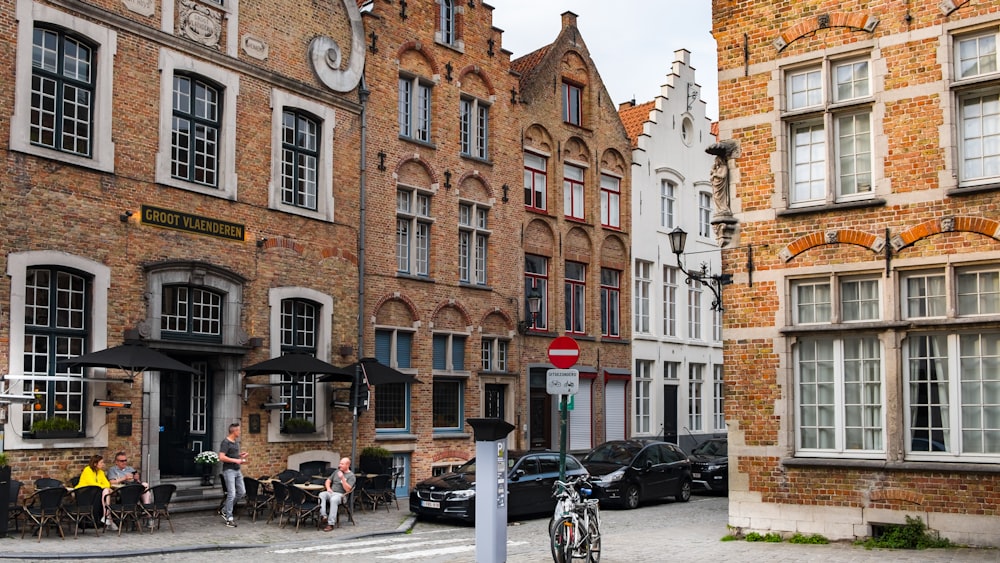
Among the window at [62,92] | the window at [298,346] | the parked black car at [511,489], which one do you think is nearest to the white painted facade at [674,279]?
the parked black car at [511,489]

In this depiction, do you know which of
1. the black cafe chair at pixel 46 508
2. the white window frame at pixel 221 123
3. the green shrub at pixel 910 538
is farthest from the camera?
the white window frame at pixel 221 123

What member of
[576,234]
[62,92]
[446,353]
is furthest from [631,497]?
[62,92]

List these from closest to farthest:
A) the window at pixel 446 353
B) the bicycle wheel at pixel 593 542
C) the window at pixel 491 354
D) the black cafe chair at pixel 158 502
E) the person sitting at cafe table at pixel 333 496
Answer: the bicycle wheel at pixel 593 542 → the black cafe chair at pixel 158 502 → the person sitting at cafe table at pixel 333 496 → the window at pixel 446 353 → the window at pixel 491 354

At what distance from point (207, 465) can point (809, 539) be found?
33.2ft

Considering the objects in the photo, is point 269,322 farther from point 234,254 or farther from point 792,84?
point 792,84

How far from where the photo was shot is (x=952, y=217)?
1400 cm

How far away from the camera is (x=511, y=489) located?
61.8 ft

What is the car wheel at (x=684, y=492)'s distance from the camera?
912 inches

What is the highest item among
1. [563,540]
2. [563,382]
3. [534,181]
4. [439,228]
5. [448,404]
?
[534,181]

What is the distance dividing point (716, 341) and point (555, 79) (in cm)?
1075

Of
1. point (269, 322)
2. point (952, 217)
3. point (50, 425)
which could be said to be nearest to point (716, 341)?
point (269, 322)

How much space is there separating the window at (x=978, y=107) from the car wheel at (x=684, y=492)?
35.8 ft

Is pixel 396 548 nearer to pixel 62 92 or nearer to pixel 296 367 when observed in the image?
pixel 296 367

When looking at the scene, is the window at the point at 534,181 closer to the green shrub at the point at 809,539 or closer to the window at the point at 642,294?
the window at the point at 642,294
